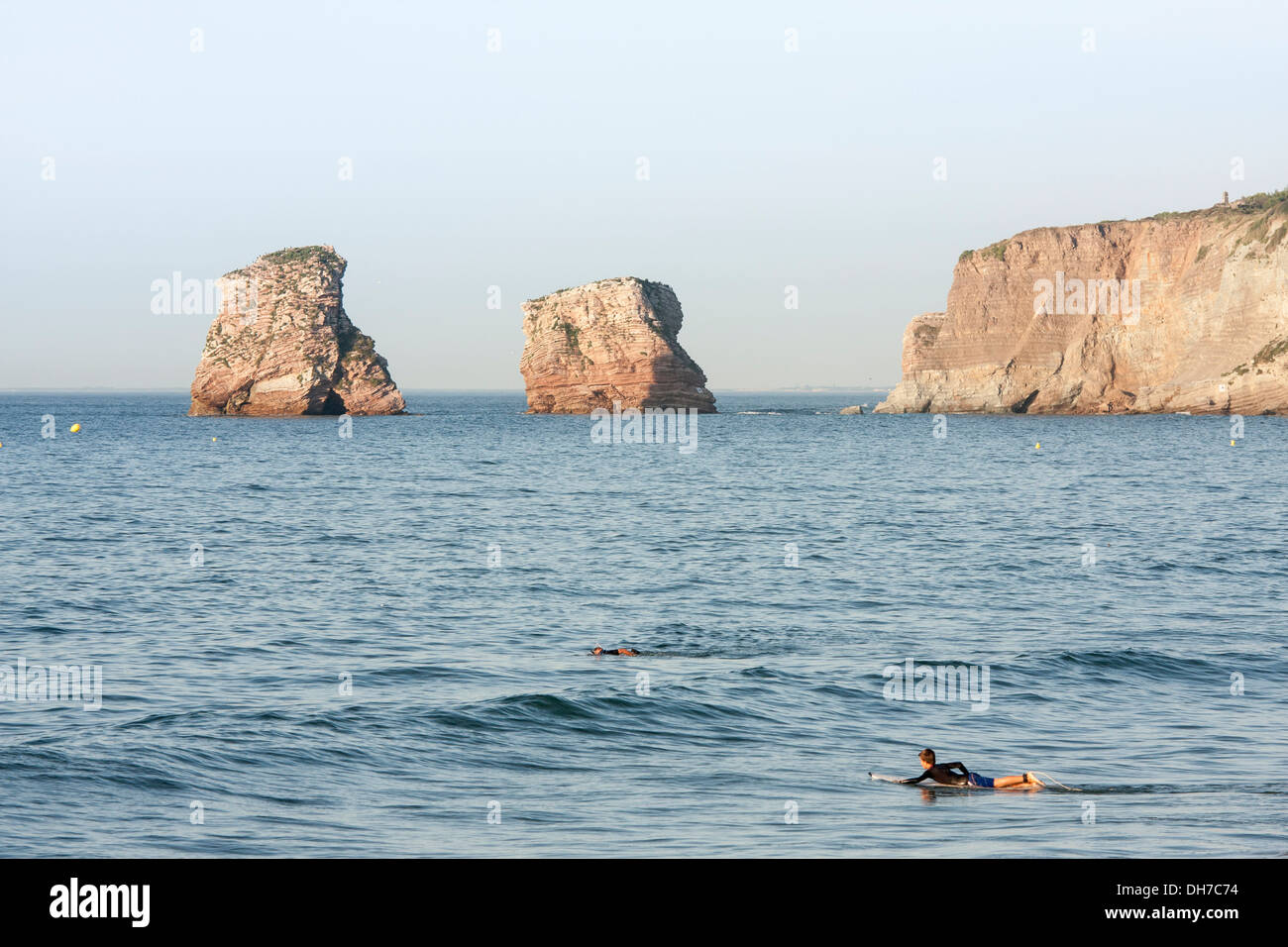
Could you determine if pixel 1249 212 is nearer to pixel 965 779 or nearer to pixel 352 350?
pixel 352 350

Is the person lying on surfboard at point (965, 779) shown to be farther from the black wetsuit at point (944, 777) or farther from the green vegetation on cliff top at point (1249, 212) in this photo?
the green vegetation on cliff top at point (1249, 212)

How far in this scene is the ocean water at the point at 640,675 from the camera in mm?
14859

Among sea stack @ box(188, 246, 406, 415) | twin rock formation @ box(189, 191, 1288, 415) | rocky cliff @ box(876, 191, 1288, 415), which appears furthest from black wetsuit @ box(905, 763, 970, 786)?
sea stack @ box(188, 246, 406, 415)

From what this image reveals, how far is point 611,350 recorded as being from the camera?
537 ft

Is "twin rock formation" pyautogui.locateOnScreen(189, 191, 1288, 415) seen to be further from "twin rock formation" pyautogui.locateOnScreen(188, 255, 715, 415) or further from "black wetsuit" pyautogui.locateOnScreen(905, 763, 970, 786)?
"black wetsuit" pyautogui.locateOnScreen(905, 763, 970, 786)

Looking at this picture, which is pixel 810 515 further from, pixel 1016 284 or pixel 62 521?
pixel 1016 284

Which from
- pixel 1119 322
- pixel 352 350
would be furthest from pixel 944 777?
pixel 352 350

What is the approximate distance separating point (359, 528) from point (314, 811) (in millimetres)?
34084

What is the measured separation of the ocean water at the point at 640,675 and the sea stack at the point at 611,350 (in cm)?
10280

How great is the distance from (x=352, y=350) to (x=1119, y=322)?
93.2 meters

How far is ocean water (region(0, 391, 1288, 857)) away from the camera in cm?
1486

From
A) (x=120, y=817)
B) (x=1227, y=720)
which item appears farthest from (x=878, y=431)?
(x=120, y=817)

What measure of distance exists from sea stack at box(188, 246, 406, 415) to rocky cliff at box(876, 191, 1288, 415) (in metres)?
75.4

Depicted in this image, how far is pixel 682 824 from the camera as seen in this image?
577 inches
